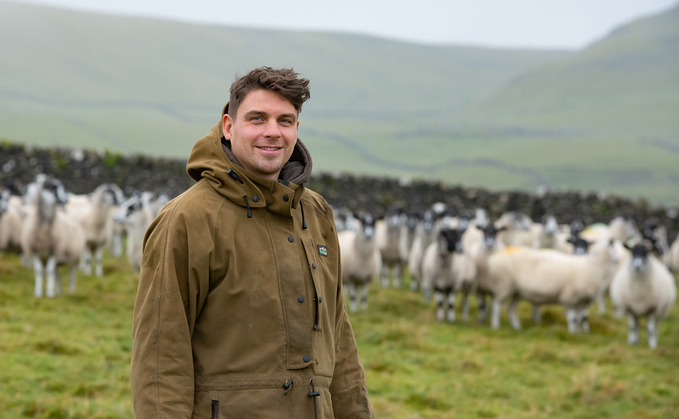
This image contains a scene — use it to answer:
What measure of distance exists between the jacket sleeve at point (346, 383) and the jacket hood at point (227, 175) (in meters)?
0.59

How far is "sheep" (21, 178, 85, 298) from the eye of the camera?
10.6m

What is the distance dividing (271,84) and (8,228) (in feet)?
38.1

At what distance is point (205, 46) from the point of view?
140 metres

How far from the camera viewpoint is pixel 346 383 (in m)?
2.78

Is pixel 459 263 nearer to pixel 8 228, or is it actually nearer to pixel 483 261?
pixel 483 261

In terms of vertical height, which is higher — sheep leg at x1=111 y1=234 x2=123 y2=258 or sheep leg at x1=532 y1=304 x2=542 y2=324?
sheep leg at x1=111 y1=234 x2=123 y2=258

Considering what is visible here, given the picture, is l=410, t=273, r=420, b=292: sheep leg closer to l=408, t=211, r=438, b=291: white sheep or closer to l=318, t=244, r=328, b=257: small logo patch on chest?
l=408, t=211, r=438, b=291: white sheep

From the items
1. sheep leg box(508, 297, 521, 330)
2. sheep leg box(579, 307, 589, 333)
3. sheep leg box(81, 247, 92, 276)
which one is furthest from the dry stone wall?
sheep leg box(579, 307, 589, 333)

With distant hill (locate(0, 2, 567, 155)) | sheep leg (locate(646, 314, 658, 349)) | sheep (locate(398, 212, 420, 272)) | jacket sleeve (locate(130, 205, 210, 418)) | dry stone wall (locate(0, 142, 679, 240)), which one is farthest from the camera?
distant hill (locate(0, 2, 567, 155))

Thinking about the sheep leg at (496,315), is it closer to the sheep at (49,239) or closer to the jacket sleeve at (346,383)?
the sheep at (49,239)

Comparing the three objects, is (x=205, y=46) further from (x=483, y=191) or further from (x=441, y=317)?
(x=441, y=317)

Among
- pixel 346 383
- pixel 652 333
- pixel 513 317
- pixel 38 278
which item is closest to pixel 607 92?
pixel 513 317

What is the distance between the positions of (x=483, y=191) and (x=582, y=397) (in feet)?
56.4

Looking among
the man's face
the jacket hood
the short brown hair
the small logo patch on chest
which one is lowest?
the small logo patch on chest
